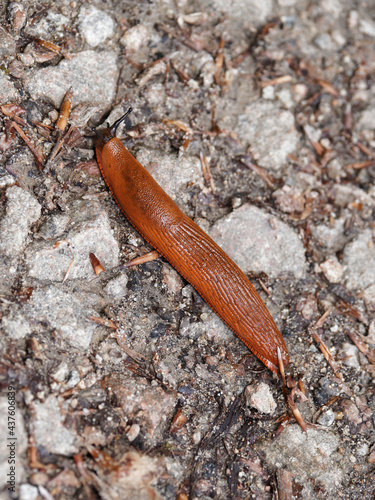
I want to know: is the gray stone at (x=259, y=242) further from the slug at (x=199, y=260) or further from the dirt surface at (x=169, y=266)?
the slug at (x=199, y=260)

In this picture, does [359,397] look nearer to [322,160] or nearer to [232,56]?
[322,160]

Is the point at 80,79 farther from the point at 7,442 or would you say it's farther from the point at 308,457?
the point at 308,457

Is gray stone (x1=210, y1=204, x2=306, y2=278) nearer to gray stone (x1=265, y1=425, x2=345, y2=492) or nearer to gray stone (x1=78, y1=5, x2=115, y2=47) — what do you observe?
gray stone (x1=265, y1=425, x2=345, y2=492)

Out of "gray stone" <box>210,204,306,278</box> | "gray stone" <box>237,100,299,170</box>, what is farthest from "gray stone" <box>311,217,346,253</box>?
"gray stone" <box>237,100,299,170</box>

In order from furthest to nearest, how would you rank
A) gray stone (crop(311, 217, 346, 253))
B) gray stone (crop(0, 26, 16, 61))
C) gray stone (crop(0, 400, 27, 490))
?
gray stone (crop(311, 217, 346, 253)) < gray stone (crop(0, 26, 16, 61)) < gray stone (crop(0, 400, 27, 490))

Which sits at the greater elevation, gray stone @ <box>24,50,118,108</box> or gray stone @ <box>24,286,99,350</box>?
gray stone @ <box>24,50,118,108</box>

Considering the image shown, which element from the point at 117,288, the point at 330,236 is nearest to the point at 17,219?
the point at 117,288

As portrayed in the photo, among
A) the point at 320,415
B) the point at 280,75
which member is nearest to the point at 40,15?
the point at 280,75
